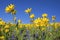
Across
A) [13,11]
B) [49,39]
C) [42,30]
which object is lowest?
[49,39]

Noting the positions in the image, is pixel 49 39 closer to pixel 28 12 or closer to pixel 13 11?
pixel 13 11

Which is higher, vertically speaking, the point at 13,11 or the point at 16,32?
the point at 13,11

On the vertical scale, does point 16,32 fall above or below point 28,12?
below

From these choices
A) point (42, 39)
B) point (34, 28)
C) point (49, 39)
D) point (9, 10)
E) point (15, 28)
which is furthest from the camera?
point (34, 28)

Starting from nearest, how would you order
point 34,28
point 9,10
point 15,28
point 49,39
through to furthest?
point 49,39 → point 15,28 → point 9,10 → point 34,28

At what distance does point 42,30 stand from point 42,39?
62 centimetres

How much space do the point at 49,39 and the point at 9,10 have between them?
1.12 meters

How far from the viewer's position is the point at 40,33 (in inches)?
138

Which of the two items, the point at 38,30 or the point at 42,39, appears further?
the point at 38,30

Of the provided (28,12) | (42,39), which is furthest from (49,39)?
(28,12)

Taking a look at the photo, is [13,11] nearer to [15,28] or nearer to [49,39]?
[15,28]

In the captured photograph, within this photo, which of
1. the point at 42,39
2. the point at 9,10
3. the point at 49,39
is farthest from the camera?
the point at 9,10

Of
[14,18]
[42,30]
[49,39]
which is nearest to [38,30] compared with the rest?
[42,30]

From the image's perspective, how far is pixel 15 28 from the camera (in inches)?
131
